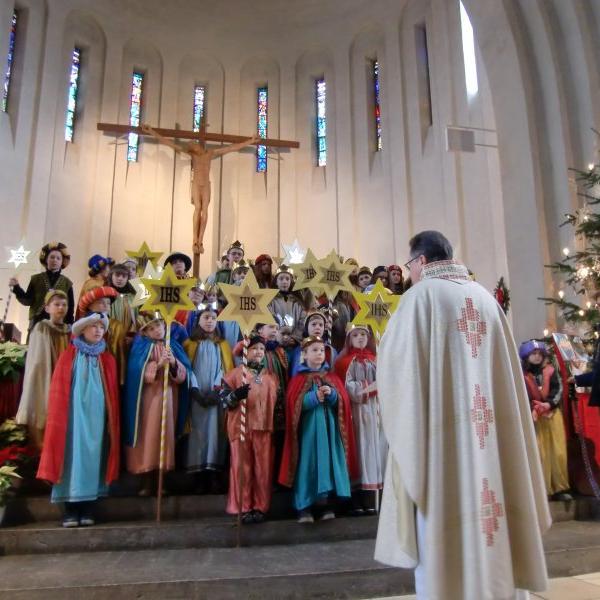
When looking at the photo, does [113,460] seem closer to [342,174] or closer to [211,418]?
[211,418]

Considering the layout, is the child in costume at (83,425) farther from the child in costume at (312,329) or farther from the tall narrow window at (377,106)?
the tall narrow window at (377,106)

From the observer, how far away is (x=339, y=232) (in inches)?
505

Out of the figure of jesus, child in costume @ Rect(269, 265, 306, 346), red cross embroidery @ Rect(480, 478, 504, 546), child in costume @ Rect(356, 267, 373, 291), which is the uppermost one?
the figure of jesus

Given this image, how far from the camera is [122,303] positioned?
5.39 m

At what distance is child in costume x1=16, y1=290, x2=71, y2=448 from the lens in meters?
4.50

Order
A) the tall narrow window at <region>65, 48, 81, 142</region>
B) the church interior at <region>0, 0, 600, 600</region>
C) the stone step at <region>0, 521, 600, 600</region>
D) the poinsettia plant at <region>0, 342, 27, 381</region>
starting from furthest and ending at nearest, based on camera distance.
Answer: the tall narrow window at <region>65, 48, 81, 142</region>
the church interior at <region>0, 0, 600, 600</region>
the poinsettia plant at <region>0, 342, 27, 381</region>
the stone step at <region>0, 521, 600, 600</region>

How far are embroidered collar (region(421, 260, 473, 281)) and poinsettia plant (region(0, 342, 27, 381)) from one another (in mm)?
3756

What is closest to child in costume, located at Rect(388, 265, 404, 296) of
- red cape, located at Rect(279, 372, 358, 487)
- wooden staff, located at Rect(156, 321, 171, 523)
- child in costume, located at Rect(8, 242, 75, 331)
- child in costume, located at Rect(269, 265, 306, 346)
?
child in costume, located at Rect(269, 265, 306, 346)

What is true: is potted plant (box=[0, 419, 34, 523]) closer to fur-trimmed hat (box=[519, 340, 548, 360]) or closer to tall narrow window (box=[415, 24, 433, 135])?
fur-trimmed hat (box=[519, 340, 548, 360])

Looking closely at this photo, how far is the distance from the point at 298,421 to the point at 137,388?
4.21 feet

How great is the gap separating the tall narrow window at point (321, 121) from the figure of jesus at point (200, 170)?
6.01 ft

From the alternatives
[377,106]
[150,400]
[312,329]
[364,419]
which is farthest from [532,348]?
[377,106]

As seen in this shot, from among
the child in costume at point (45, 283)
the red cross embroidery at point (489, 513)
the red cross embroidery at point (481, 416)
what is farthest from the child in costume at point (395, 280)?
the red cross embroidery at point (489, 513)

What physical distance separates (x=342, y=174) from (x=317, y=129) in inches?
58.9
